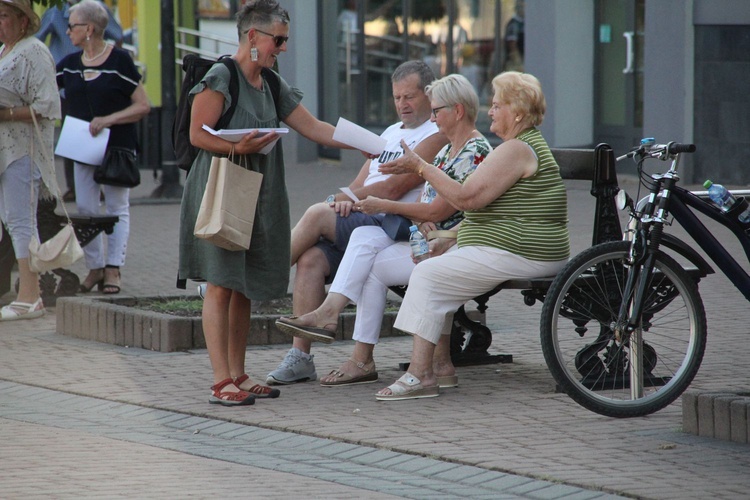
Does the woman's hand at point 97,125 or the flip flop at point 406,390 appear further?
the woman's hand at point 97,125

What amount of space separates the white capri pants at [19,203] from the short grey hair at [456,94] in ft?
10.9

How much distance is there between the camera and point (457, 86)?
6414 millimetres

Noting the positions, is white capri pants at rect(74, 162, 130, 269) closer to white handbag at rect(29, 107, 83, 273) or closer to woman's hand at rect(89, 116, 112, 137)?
woman's hand at rect(89, 116, 112, 137)

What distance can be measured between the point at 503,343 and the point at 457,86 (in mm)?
1806

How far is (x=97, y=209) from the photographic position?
9.60m

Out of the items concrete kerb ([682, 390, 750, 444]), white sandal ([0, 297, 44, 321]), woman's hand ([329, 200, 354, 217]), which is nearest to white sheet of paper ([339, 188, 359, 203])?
woman's hand ([329, 200, 354, 217])

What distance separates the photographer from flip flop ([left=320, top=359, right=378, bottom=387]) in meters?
6.57

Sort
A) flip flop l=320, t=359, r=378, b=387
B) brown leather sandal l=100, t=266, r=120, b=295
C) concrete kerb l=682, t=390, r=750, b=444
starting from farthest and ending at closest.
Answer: brown leather sandal l=100, t=266, r=120, b=295, flip flop l=320, t=359, r=378, b=387, concrete kerb l=682, t=390, r=750, b=444

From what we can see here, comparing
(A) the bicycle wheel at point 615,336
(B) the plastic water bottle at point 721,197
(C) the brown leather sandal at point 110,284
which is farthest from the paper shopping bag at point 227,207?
(C) the brown leather sandal at point 110,284

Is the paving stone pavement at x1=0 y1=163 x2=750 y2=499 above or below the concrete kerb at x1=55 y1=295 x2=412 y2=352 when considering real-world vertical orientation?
below

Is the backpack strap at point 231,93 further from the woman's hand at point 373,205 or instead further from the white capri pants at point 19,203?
the white capri pants at point 19,203

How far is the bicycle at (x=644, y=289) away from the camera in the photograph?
5.61 m

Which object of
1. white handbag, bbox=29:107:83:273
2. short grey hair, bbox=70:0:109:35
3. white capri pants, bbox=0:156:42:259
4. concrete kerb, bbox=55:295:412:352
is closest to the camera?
concrete kerb, bbox=55:295:412:352

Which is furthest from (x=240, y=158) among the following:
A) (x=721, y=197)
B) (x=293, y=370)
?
(x=721, y=197)
